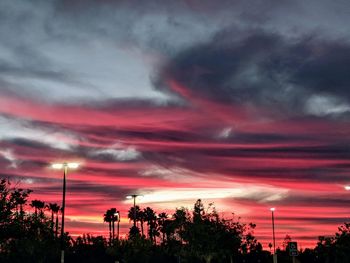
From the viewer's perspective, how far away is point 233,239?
7956 centimetres

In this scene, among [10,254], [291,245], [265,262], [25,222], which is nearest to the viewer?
[291,245]

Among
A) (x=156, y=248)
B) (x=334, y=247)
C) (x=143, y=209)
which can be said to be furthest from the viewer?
(x=143, y=209)

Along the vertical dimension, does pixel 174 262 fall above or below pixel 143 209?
below

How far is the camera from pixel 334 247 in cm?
4606

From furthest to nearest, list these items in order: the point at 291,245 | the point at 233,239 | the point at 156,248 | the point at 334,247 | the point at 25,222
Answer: the point at 156,248 → the point at 233,239 → the point at 25,222 → the point at 334,247 → the point at 291,245

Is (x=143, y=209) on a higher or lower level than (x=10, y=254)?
higher

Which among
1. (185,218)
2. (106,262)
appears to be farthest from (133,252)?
(185,218)

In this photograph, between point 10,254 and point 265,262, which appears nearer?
point 10,254

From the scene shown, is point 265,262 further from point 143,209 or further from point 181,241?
point 143,209

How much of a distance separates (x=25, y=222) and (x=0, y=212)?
3561 mm

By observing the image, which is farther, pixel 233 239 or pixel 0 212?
pixel 233 239

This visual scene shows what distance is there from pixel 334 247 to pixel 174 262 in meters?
42.7

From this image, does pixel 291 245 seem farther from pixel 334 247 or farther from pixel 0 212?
pixel 0 212

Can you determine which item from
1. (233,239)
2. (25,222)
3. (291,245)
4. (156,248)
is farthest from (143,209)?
(291,245)
